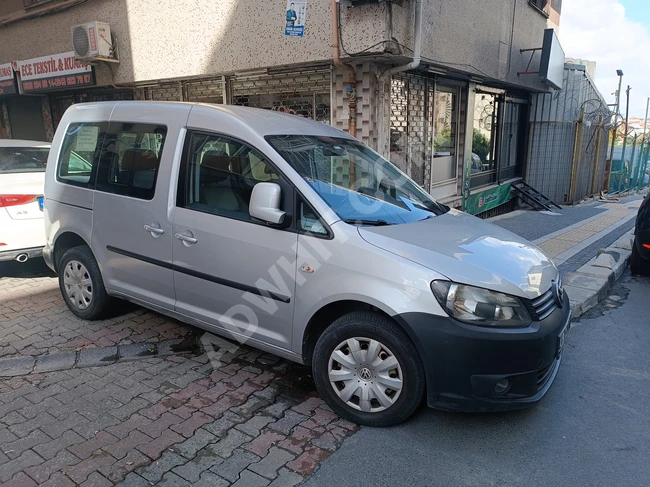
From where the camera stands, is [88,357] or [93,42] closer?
[88,357]

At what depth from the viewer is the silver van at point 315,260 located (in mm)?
2869

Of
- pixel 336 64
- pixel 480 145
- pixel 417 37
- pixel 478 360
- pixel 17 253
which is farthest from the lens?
pixel 480 145

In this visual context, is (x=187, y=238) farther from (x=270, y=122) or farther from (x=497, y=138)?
(x=497, y=138)

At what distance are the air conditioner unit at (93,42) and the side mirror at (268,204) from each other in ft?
24.8

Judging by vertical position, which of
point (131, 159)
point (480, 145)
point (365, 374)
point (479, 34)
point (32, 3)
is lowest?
point (365, 374)

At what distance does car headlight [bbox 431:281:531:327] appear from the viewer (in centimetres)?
282

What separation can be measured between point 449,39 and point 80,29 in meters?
6.78

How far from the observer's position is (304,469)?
2.76m

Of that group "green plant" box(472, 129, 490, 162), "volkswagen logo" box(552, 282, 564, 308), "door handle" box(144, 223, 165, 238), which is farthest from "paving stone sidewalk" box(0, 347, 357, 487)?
"green plant" box(472, 129, 490, 162)

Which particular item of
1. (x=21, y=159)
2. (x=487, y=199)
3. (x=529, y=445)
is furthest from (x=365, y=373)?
(x=487, y=199)

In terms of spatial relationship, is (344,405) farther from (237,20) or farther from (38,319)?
(237,20)

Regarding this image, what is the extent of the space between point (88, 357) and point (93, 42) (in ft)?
23.7

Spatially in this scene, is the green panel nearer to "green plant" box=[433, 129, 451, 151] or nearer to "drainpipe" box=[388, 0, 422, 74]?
"green plant" box=[433, 129, 451, 151]

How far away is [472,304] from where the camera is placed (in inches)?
112
